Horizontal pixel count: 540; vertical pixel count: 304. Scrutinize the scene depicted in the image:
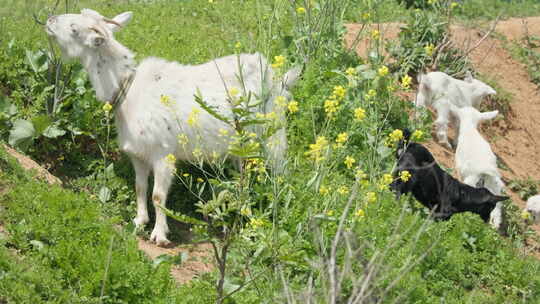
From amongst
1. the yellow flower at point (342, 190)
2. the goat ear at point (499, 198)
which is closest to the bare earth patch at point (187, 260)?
the yellow flower at point (342, 190)

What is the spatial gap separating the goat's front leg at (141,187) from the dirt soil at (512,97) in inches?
160

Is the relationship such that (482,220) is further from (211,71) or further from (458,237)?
(211,71)

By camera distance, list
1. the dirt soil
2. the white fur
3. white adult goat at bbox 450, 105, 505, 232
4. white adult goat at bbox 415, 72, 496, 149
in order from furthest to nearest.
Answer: the dirt soil, white adult goat at bbox 415, 72, 496, 149, white adult goat at bbox 450, 105, 505, 232, the white fur

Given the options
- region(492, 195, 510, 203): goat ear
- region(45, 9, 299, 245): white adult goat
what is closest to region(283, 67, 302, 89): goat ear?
region(45, 9, 299, 245): white adult goat

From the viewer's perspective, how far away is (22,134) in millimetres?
7238

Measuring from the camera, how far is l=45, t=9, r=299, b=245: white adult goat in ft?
22.9

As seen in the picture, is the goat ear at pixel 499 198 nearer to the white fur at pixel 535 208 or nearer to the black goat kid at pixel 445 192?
the black goat kid at pixel 445 192

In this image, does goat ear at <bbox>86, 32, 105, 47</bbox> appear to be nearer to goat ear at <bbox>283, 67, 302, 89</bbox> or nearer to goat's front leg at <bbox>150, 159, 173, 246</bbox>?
goat's front leg at <bbox>150, 159, 173, 246</bbox>

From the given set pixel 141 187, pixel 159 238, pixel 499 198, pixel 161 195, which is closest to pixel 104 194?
pixel 141 187

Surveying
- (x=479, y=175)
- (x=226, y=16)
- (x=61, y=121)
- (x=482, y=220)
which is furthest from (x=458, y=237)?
(x=226, y=16)

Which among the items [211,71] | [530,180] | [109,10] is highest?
[211,71]

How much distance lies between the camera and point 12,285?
4.96m

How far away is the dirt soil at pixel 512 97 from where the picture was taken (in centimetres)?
1085

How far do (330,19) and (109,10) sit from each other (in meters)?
4.22
